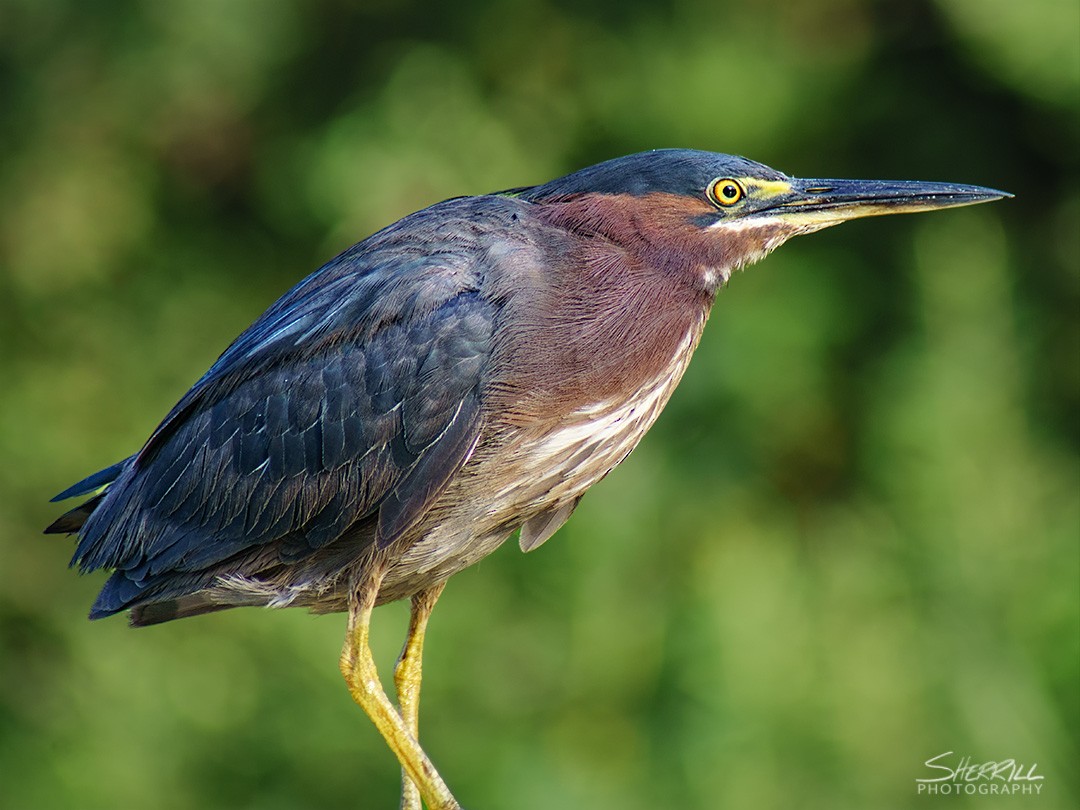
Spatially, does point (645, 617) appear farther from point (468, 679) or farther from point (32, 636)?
point (32, 636)

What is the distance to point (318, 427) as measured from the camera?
2.73 m

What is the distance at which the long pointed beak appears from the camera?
279 centimetres

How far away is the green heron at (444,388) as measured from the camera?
2.58m

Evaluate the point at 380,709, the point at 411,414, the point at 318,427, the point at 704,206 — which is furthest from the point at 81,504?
the point at 704,206

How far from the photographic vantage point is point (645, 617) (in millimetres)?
4621

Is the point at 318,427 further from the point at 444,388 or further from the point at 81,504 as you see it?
the point at 81,504

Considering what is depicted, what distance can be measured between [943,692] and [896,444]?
901 mm

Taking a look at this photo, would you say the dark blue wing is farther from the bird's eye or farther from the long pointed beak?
the long pointed beak

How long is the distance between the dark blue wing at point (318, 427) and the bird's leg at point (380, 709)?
0.62ft

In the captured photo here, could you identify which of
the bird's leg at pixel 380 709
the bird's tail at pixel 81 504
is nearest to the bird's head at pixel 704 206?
the bird's leg at pixel 380 709

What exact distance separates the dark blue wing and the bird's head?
31 cm

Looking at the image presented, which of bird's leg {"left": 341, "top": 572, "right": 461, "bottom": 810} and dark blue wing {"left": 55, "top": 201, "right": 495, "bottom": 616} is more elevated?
dark blue wing {"left": 55, "top": 201, "right": 495, "bottom": 616}

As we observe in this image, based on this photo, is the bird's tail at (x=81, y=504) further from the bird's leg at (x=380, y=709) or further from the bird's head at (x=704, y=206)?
the bird's head at (x=704, y=206)

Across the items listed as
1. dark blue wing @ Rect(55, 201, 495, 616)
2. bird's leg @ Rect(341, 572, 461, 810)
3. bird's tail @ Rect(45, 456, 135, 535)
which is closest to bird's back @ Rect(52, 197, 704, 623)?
dark blue wing @ Rect(55, 201, 495, 616)
